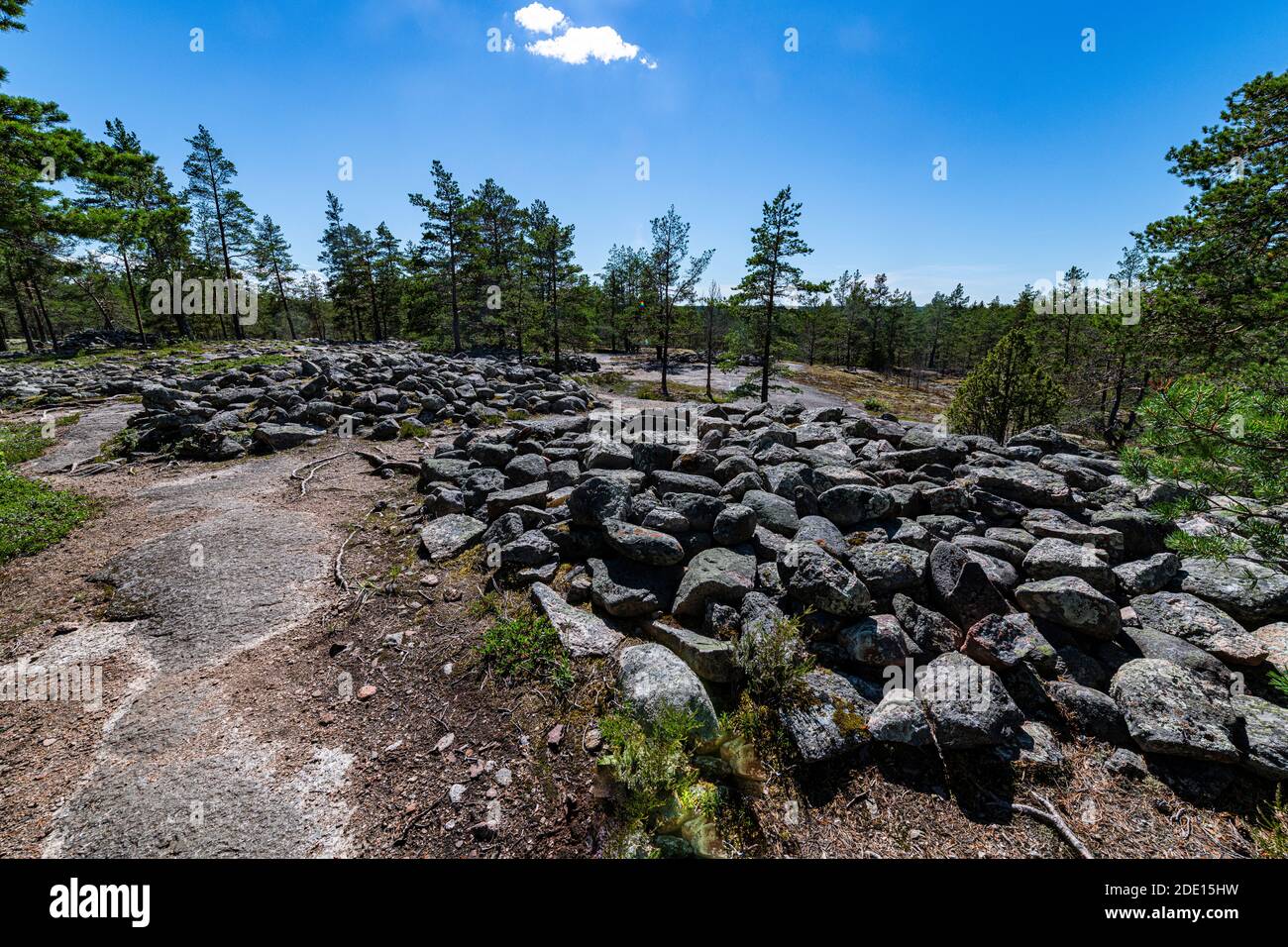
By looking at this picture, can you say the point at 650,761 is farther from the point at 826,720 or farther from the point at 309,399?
the point at 309,399

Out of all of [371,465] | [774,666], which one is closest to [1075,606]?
[774,666]

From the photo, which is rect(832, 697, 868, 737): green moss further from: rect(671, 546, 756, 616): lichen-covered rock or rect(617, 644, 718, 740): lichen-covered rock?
rect(671, 546, 756, 616): lichen-covered rock

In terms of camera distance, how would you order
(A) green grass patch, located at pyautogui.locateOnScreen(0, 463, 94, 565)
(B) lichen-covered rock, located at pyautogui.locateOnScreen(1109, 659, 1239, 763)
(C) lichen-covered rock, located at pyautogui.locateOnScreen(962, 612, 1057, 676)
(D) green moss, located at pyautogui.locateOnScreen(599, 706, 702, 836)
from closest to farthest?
(D) green moss, located at pyautogui.locateOnScreen(599, 706, 702, 836) < (B) lichen-covered rock, located at pyautogui.locateOnScreen(1109, 659, 1239, 763) < (C) lichen-covered rock, located at pyautogui.locateOnScreen(962, 612, 1057, 676) < (A) green grass patch, located at pyautogui.locateOnScreen(0, 463, 94, 565)

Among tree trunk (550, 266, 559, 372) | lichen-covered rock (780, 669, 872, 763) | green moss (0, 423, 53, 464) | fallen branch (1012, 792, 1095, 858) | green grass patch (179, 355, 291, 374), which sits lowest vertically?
fallen branch (1012, 792, 1095, 858)

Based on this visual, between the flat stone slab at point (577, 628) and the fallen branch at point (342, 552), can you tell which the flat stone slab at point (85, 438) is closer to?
the fallen branch at point (342, 552)

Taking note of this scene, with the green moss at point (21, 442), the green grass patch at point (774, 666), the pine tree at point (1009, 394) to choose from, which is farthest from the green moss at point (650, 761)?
the pine tree at point (1009, 394)

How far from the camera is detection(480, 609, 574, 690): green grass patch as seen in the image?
5.15 metres

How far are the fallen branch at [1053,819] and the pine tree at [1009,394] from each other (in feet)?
58.7

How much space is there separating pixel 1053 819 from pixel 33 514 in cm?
1527

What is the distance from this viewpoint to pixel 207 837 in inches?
135

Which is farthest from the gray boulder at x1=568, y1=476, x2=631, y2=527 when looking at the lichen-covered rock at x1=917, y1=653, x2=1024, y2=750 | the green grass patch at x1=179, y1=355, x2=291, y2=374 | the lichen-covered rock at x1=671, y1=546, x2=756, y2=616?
the green grass patch at x1=179, y1=355, x2=291, y2=374

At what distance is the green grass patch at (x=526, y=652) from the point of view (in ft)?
16.9

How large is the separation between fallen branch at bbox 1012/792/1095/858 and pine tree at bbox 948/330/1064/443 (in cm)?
1790
